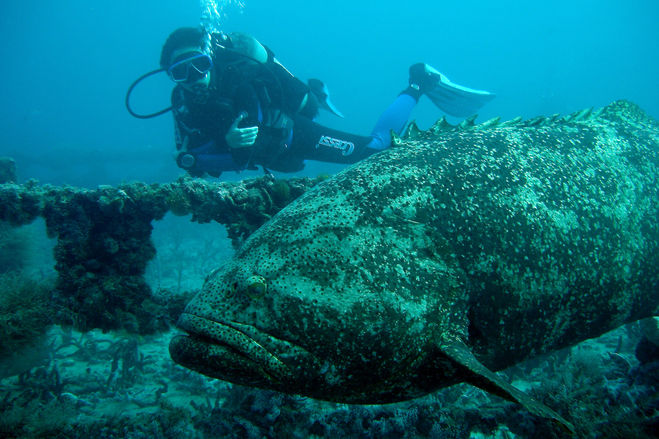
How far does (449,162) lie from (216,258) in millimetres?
12336

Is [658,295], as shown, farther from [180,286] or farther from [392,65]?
[392,65]

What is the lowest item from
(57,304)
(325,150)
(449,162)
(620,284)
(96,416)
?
(96,416)

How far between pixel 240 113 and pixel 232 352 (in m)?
5.34

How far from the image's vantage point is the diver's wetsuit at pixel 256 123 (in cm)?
625

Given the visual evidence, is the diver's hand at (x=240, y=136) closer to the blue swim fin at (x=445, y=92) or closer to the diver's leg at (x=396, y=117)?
the diver's leg at (x=396, y=117)

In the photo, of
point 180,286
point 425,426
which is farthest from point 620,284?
point 180,286

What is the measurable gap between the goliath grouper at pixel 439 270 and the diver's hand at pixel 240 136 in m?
3.48

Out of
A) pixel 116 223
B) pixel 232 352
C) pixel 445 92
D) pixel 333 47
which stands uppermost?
pixel 333 47

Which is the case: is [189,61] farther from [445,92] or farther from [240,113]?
[445,92]

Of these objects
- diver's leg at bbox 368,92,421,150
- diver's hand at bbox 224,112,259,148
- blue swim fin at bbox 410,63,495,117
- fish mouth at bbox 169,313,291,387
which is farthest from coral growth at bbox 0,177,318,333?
blue swim fin at bbox 410,63,495,117

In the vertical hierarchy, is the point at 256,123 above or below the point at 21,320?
above

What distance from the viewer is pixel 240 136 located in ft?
18.7

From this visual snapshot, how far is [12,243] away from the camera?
9.76 metres

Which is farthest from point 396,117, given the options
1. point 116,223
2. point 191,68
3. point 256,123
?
point 116,223
